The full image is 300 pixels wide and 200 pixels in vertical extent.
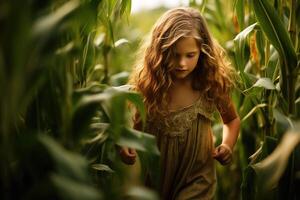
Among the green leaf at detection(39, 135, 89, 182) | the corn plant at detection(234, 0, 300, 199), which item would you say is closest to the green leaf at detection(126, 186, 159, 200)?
the green leaf at detection(39, 135, 89, 182)

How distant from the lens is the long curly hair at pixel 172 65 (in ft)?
4.97

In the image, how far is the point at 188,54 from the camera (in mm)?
1470

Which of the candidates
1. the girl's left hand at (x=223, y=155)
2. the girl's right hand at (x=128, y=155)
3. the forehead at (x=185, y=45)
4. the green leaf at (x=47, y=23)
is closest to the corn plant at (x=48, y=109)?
the green leaf at (x=47, y=23)

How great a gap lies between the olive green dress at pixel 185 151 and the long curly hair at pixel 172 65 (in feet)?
0.14

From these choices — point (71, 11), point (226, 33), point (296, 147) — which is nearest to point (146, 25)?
point (226, 33)

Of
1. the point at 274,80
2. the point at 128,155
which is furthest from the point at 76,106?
the point at 274,80

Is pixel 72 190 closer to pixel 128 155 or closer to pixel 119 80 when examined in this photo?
pixel 128 155

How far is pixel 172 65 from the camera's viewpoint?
149 centimetres

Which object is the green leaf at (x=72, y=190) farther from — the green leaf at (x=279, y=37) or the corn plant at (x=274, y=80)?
the green leaf at (x=279, y=37)

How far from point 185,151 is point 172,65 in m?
0.26

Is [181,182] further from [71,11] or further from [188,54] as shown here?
[71,11]

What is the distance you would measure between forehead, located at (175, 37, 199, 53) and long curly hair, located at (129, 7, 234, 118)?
0.01 meters

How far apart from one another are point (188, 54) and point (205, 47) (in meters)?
0.13

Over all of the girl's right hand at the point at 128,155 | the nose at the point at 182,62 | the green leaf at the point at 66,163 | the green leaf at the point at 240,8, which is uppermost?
the green leaf at the point at 240,8
